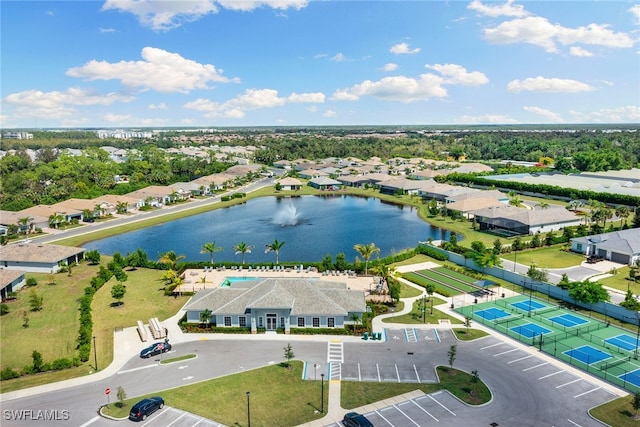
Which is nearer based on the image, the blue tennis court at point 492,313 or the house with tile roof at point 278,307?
the house with tile roof at point 278,307

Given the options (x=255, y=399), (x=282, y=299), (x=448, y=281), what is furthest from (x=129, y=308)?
(x=448, y=281)

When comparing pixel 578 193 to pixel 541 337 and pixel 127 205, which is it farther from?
pixel 127 205

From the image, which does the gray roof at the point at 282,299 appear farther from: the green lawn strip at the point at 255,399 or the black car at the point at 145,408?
the black car at the point at 145,408

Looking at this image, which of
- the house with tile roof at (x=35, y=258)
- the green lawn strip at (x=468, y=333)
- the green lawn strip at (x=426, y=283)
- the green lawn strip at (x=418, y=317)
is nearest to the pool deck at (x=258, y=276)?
the green lawn strip at (x=426, y=283)

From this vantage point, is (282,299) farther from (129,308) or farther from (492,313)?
(492,313)

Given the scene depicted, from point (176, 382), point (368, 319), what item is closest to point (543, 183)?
point (368, 319)

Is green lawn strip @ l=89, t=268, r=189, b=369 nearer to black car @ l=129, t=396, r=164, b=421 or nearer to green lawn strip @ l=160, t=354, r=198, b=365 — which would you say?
green lawn strip @ l=160, t=354, r=198, b=365

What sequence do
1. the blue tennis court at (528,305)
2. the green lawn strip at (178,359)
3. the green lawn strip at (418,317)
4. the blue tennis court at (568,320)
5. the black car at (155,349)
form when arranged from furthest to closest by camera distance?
the blue tennis court at (528,305) → the green lawn strip at (418,317) → the blue tennis court at (568,320) → the black car at (155,349) → the green lawn strip at (178,359)
